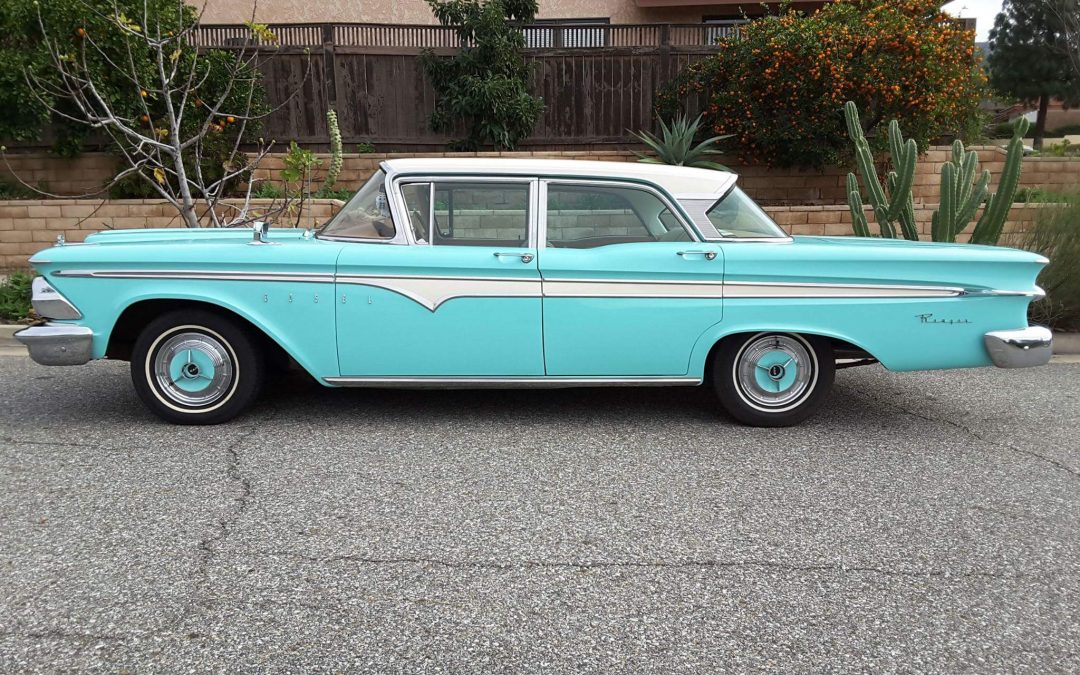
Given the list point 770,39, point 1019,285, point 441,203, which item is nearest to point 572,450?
point 441,203

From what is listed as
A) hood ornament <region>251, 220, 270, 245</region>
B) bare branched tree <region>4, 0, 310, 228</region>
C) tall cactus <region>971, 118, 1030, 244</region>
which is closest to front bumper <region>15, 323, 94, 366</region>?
hood ornament <region>251, 220, 270, 245</region>

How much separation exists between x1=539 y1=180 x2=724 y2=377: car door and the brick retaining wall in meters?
5.49

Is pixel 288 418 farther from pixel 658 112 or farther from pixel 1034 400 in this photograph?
pixel 658 112

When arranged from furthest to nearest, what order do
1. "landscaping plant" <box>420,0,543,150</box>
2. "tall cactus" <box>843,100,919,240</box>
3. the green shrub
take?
"landscaping plant" <box>420,0,543,150</box> < the green shrub < "tall cactus" <box>843,100,919,240</box>

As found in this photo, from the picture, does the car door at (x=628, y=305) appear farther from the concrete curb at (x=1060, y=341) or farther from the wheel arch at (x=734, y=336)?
the concrete curb at (x=1060, y=341)

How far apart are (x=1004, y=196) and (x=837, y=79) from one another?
344 cm

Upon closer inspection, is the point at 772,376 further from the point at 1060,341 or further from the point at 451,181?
the point at 1060,341

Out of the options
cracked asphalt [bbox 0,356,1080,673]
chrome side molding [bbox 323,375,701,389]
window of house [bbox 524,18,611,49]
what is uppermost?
window of house [bbox 524,18,611,49]

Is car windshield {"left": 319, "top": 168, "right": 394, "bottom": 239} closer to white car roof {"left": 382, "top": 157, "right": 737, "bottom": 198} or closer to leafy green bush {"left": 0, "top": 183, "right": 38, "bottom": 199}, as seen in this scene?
white car roof {"left": 382, "top": 157, "right": 737, "bottom": 198}

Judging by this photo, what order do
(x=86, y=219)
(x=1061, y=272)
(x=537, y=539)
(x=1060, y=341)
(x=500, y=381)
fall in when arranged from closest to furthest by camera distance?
(x=537, y=539) → (x=500, y=381) → (x=1060, y=341) → (x=1061, y=272) → (x=86, y=219)

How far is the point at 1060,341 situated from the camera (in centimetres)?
748

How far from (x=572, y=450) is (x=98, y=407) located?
2980 mm

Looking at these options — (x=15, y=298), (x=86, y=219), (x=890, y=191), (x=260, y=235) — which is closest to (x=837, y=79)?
(x=890, y=191)

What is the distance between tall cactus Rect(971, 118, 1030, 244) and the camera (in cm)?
788
